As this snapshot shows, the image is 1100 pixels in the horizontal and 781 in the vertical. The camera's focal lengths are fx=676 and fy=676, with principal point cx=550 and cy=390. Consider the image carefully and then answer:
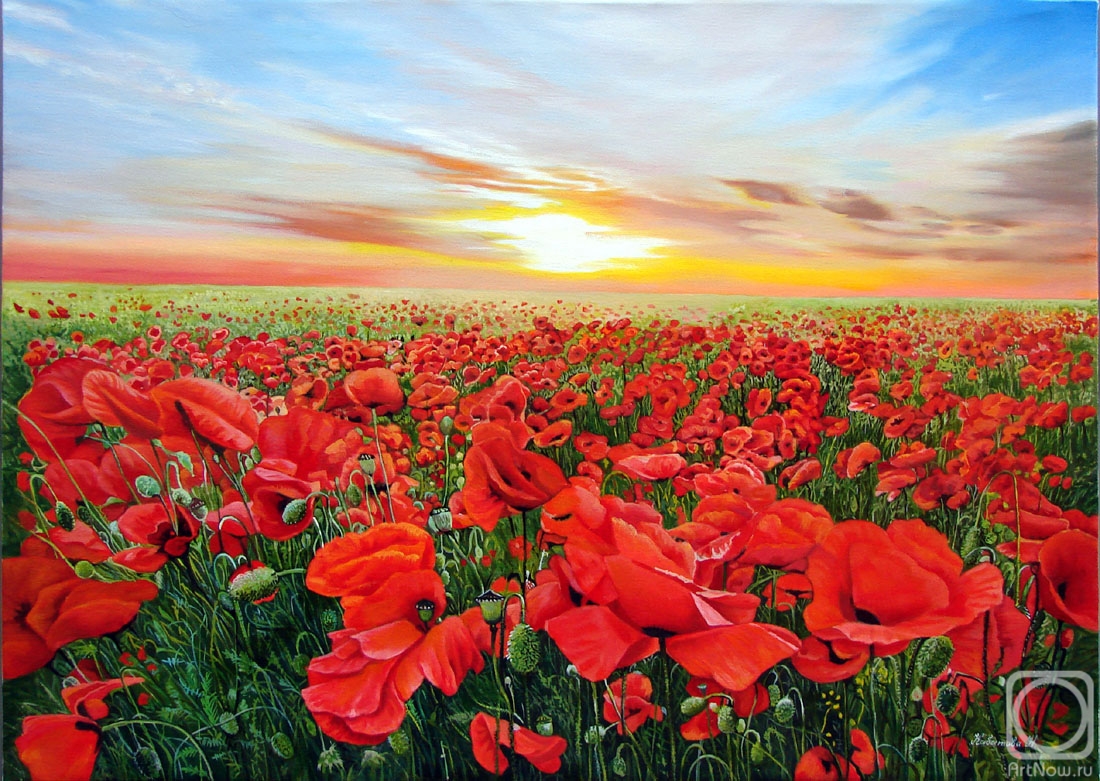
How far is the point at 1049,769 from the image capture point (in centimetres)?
167

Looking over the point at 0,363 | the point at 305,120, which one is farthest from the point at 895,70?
the point at 0,363

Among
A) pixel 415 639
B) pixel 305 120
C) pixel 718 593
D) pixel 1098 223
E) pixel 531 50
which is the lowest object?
pixel 415 639

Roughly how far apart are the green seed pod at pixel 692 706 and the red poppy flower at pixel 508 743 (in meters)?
0.29

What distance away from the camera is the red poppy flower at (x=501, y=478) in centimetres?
160

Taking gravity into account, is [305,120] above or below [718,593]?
Result: above

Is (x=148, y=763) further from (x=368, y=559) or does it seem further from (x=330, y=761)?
(x=368, y=559)

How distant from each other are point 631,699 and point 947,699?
2.50ft

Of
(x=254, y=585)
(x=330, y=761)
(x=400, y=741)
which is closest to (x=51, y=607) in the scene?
(x=254, y=585)

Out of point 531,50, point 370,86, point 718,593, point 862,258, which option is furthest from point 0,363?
point 862,258

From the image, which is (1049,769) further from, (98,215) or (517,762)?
(98,215)

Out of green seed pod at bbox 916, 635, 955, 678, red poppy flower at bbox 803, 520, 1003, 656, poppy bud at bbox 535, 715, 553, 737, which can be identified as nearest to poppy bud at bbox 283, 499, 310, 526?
poppy bud at bbox 535, 715, 553, 737

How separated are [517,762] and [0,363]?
1547 millimetres

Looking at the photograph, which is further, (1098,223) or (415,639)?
(1098,223)

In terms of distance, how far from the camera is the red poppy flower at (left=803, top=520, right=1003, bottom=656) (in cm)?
155
